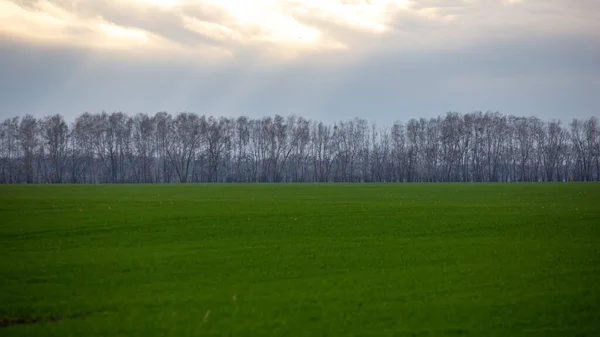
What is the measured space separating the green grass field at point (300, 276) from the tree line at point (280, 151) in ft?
403

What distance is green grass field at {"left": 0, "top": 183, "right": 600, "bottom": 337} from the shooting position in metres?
13.6

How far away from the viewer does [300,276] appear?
18781 mm

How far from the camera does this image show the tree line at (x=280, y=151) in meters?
154

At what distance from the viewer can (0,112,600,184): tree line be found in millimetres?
154125

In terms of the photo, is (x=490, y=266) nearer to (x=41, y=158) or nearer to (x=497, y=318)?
(x=497, y=318)

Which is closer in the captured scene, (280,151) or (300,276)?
(300,276)

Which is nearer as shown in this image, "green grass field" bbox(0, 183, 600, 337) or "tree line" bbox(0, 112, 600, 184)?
"green grass field" bbox(0, 183, 600, 337)

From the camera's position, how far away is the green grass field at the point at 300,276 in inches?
537

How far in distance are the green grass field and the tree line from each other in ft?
403

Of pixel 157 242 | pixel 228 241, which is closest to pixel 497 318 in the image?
pixel 228 241

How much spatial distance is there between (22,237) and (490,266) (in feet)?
70.1

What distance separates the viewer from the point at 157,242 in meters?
26.7

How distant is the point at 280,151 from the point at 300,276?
143057mm

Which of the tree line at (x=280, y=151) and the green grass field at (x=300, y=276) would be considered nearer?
the green grass field at (x=300, y=276)
